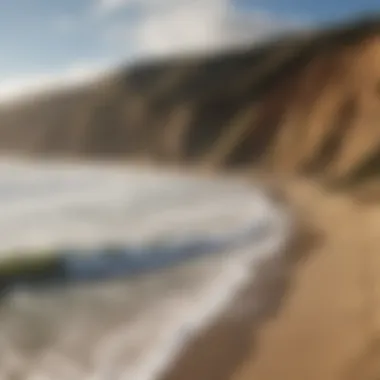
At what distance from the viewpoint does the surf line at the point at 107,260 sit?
1363 mm

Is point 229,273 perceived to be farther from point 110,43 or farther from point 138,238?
point 110,43

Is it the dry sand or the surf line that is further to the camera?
the surf line

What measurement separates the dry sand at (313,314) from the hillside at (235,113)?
3.0 inches

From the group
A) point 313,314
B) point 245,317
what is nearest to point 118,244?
point 245,317

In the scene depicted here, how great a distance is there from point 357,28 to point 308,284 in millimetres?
410

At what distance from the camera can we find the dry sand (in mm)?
1255

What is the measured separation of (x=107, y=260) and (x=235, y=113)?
328mm

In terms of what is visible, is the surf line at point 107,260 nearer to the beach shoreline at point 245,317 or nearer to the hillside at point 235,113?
the beach shoreline at point 245,317

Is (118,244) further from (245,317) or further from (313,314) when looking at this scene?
(313,314)

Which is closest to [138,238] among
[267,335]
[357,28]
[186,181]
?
[186,181]

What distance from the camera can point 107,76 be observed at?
53.7 inches

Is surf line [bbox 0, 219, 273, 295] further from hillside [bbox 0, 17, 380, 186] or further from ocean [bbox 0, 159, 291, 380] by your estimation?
hillside [bbox 0, 17, 380, 186]

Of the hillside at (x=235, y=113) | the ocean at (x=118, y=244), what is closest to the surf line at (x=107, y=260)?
the ocean at (x=118, y=244)

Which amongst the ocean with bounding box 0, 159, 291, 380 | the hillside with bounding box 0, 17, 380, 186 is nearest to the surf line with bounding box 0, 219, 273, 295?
the ocean with bounding box 0, 159, 291, 380
